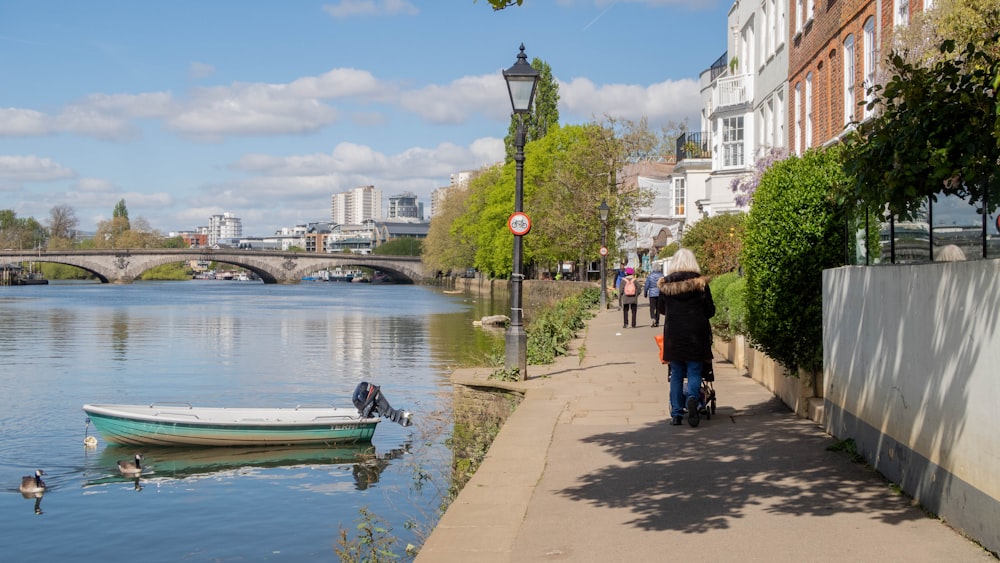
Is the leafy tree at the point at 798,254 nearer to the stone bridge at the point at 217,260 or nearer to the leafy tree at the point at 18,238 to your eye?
the stone bridge at the point at 217,260

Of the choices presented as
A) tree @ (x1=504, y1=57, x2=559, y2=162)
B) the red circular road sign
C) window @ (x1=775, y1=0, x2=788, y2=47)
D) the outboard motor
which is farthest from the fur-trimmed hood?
tree @ (x1=504, y1=57, x2=559, y2=162)

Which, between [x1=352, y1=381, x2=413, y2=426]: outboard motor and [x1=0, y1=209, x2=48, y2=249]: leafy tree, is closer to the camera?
[x1=352, y1=381, x2=413, y2=426]: outboard motor

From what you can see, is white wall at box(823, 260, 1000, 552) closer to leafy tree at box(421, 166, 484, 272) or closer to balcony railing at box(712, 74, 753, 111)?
balcony railing at box(712, 74, 753, 111)

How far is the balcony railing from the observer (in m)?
32.8

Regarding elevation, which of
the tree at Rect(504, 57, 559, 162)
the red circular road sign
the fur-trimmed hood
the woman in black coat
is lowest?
the woman in black coat

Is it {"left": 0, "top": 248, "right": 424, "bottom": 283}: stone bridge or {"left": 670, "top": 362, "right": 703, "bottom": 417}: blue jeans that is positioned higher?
{"left": 0, "top": 248, "right": 424, "bottom": 283}: stone bridge

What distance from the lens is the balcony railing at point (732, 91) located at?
1292 inches

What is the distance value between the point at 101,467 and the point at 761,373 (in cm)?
1055

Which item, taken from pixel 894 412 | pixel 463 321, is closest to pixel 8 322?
pixel 463 321

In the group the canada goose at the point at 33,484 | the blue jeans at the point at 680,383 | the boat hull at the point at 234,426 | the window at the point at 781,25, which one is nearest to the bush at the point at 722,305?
the boat hull at the point at 234,426

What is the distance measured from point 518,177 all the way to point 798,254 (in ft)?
16.4

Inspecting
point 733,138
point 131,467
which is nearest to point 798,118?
point 733,138

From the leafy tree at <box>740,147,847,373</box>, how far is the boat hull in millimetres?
8774

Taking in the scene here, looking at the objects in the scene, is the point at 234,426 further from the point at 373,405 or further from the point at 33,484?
the point at 33,484
